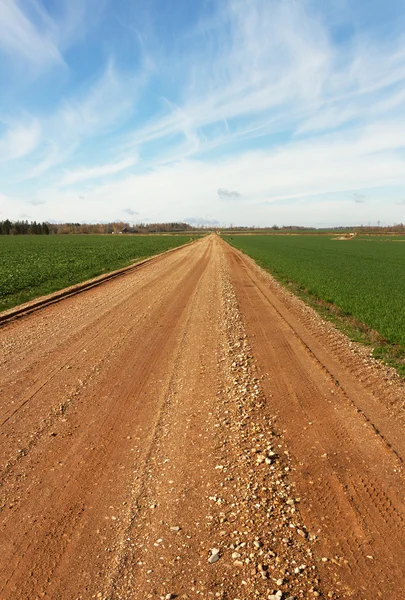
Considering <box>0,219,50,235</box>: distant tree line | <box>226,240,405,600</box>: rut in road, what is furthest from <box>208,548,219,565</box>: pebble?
<box>0,219,50,235</box>: distant tree line

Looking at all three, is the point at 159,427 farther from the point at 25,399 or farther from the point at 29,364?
the point at 29,364

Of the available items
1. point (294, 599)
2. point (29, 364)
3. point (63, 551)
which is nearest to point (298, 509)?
point (294, 599)

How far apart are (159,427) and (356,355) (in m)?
6.38

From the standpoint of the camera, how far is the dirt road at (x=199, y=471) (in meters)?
3.62

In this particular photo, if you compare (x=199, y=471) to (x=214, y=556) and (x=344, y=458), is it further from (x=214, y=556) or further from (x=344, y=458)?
(x=344, y=458)

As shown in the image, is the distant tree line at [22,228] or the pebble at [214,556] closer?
the pebble at [214,556]

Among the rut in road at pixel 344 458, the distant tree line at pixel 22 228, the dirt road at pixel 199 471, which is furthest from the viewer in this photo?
the distant tree line at pixel 22 228

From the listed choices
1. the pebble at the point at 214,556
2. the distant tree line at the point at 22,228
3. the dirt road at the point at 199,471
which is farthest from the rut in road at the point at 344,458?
the distant tree line at the point at 22,228

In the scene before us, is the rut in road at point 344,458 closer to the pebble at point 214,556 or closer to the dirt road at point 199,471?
the dirt road at point 199,471

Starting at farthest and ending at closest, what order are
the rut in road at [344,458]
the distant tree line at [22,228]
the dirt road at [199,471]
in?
the distant tree line at [22,228] → the rut in road at [344,458] → the dirt road at [199,471]

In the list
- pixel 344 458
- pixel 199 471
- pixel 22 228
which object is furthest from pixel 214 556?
pixel 22 228

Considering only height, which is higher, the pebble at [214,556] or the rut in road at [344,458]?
the pebble at [214,556]

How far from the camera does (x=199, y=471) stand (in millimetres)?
5180

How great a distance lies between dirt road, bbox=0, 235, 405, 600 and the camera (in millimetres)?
3623
